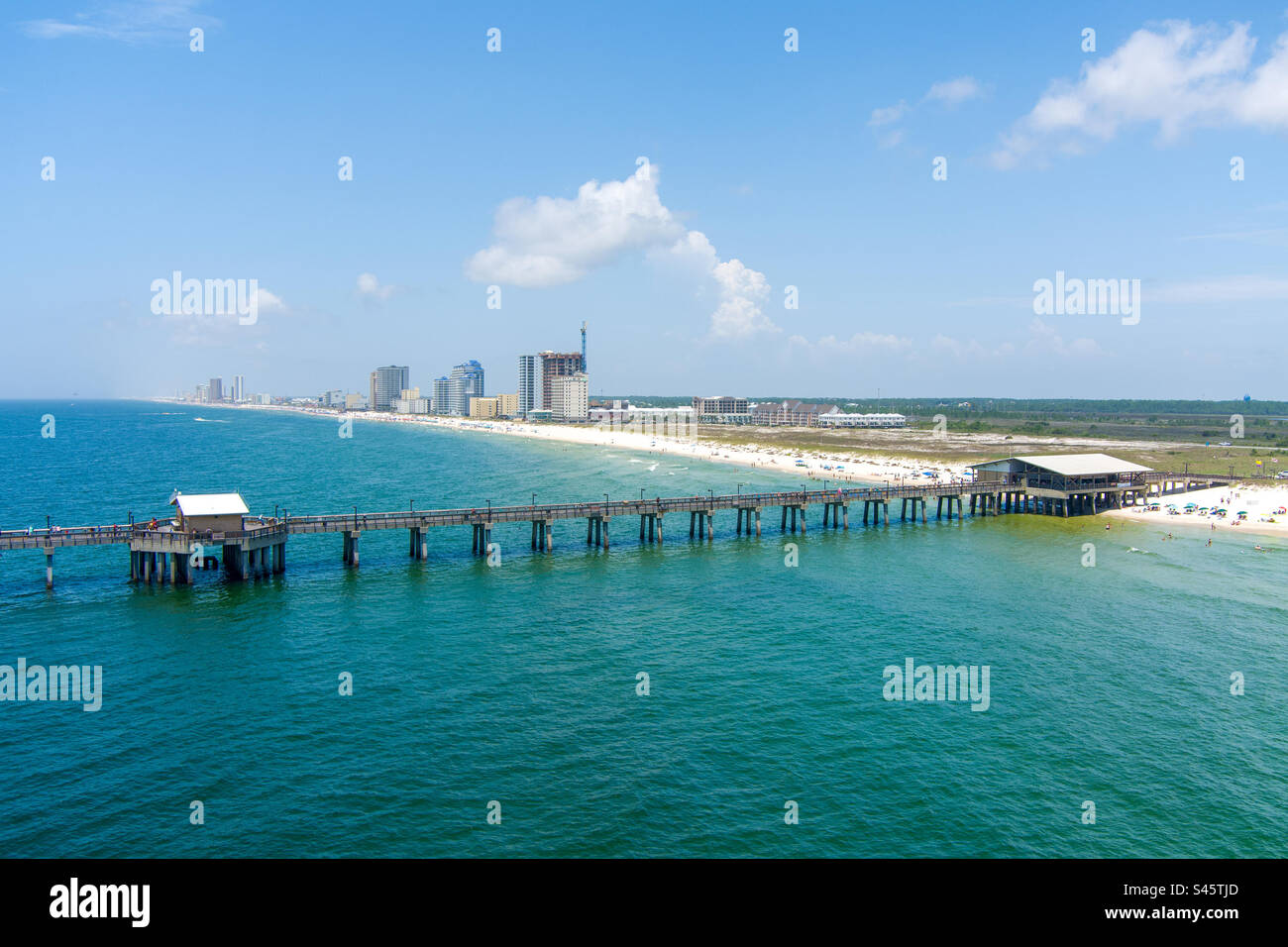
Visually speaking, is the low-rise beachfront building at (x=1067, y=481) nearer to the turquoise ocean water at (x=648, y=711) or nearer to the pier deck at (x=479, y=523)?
the pier deck at (x=479, y=523)

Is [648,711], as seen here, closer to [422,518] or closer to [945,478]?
[422,518]

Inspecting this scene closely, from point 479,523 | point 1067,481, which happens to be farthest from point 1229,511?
point 479,523

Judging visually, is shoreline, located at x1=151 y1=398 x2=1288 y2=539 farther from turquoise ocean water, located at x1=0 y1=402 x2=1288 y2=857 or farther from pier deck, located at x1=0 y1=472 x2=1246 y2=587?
turquoise ocean water, located at x1=0 y1=402 x2=1288 y2=857

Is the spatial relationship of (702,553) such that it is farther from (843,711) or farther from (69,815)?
(69,815)

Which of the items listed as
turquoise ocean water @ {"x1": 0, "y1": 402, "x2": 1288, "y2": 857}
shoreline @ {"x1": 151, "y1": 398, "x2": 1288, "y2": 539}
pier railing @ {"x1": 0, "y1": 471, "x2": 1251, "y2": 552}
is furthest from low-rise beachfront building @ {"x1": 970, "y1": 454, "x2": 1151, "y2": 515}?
turquoise ocean water @ {"x1": 0, "y1": 402, "x2": 1288, "y2": 857}
